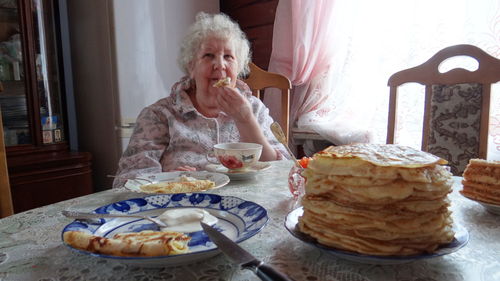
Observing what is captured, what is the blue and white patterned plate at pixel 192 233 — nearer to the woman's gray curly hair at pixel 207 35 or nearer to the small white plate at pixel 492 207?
the small white plate at pixel 492 207

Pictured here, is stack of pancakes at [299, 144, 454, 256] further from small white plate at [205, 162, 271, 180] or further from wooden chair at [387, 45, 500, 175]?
wooden chair at [387, 45, 500, 175]

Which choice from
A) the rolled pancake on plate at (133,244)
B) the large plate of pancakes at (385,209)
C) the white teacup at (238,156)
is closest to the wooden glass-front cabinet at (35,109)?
the white teacup at (238,156)

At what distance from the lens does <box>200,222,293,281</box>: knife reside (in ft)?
1.18

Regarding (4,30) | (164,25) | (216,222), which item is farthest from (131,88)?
(216,222)

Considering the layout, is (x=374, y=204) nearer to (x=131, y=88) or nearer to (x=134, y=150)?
(x=134, y=150)

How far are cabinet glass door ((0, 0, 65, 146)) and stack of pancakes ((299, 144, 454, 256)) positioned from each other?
7.56 ft

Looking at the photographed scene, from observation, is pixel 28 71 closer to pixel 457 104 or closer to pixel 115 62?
pixel 115 62

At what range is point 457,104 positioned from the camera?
1318 mm

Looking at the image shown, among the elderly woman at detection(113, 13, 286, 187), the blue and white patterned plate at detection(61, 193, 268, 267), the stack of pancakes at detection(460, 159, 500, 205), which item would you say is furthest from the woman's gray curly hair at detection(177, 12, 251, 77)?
the stack of pancakes at detection(460, 159, 500, 205)

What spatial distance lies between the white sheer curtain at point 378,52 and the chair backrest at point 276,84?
452 millimetres

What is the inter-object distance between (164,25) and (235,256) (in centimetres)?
233

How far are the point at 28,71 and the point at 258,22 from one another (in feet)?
5.60

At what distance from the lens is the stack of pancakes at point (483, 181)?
657 mm

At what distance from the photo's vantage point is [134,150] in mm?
1345
